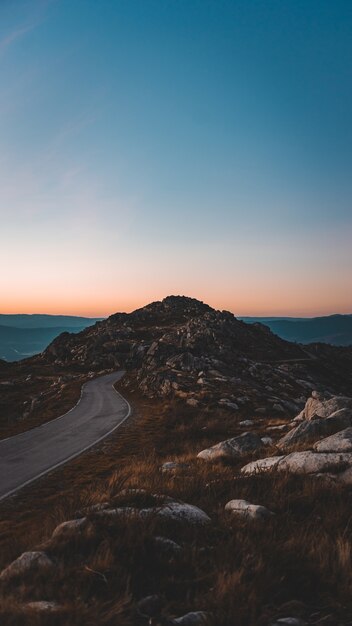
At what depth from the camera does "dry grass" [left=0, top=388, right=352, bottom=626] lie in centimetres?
406

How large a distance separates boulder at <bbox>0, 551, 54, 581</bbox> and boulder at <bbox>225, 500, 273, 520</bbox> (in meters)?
3.03

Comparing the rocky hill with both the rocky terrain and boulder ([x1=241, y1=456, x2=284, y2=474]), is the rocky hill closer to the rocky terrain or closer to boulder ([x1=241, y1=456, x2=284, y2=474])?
boulder ([x1=241, y1=456, x2=284, y2=474])

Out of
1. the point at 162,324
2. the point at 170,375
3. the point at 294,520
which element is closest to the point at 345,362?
the point at 162,324

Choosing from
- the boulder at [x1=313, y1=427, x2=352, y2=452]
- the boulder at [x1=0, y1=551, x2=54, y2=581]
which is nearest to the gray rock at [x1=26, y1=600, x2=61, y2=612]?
the boulder at [x1=0, y1=551, x2=54, y2=581]

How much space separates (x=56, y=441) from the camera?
22.7 metres

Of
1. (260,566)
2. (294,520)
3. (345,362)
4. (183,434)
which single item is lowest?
(345,362)

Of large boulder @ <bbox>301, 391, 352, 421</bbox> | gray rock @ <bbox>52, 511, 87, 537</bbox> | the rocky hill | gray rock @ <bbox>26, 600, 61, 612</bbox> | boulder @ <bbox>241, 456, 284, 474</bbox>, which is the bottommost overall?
the rocky hill


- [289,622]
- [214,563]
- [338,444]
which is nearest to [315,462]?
[338,444]

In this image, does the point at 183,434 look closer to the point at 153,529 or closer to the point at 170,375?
the point at 153,529

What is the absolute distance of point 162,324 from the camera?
118m

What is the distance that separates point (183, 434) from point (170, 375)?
2063 centimetres

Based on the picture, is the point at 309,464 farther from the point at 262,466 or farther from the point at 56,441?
the point at 56,441

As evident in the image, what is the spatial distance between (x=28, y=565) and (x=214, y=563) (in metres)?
2.21

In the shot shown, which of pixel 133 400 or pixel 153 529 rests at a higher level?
pixel 153 529
